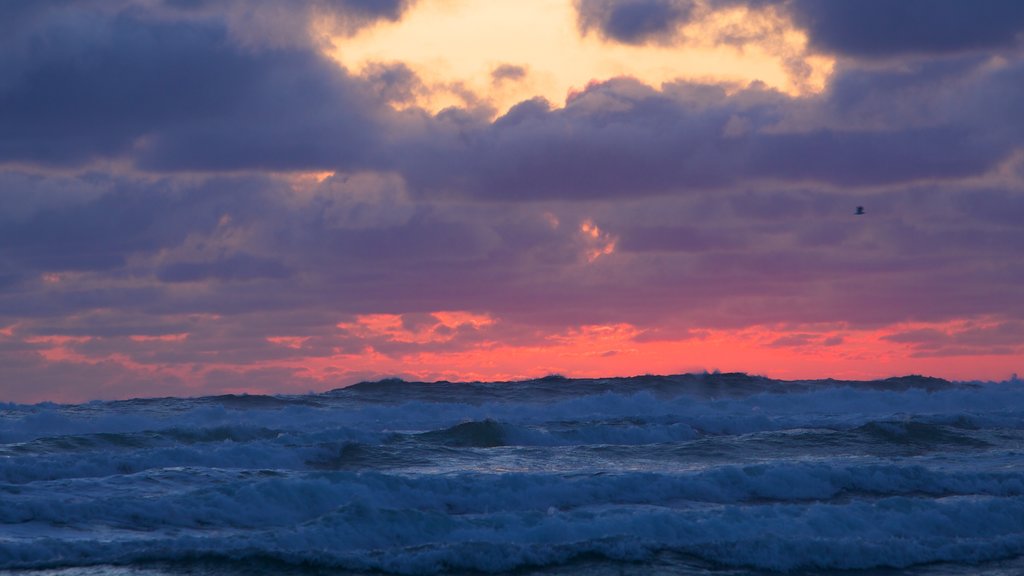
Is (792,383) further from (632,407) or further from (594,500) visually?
(594,500)

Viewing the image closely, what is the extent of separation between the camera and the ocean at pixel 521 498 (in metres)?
16.2

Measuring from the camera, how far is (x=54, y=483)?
21.4 metres

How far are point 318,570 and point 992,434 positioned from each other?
25.9 metres

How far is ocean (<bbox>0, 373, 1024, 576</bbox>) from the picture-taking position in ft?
53.2

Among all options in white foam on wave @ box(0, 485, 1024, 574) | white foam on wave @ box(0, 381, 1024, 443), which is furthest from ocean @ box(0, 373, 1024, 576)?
white foam on wave @ box(0, 381, 1024, 443)

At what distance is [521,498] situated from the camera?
20625 millimetres

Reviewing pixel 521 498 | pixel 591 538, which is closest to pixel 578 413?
pixel 521 498

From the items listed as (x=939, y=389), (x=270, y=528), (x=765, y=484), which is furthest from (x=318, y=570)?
(x=939, y=389)

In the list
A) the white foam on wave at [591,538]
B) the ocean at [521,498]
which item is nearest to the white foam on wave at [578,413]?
the ocean at [521,498]

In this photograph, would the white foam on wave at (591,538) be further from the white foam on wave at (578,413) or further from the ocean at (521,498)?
the white foam on wave at (578,413)

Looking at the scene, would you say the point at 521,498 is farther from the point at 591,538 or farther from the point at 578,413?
the point at 578,413

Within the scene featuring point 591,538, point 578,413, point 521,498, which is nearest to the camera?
point 591,538

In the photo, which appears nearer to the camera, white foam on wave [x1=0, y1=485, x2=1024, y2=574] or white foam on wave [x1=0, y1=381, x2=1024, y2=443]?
white foam on wave [x1=0, y1=485, x2=1024, y2=574]

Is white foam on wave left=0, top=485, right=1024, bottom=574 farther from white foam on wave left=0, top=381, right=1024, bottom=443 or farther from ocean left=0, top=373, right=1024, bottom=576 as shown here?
A: white foam on wave left=0, top=381, right=1024, bottom=443
